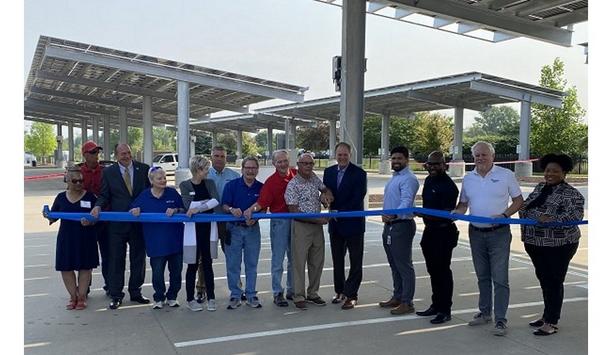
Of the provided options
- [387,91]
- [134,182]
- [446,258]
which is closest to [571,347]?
[446,258]

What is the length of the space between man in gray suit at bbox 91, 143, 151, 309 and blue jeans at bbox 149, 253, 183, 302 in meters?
0.37

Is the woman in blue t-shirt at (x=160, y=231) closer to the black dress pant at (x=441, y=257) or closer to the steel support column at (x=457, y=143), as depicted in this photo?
the black dress pant at (x=441, y=257)

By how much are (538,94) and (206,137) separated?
7161cm

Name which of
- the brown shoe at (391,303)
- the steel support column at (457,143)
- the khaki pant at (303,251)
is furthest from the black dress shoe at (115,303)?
the steel support column at (457,143)

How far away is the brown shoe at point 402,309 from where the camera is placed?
19.9 ft

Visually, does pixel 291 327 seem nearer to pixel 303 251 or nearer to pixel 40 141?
pixel 303 251

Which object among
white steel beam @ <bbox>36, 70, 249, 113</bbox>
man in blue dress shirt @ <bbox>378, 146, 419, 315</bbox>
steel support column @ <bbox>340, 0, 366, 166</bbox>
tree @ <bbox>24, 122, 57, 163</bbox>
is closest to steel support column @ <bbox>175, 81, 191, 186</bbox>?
white steel beam @ <bbox>36, 70, 249, 113</bbox>

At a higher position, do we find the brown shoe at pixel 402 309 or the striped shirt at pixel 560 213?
the striped shirt at pixel 560 213

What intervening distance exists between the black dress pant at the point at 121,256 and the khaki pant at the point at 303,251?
1874mm

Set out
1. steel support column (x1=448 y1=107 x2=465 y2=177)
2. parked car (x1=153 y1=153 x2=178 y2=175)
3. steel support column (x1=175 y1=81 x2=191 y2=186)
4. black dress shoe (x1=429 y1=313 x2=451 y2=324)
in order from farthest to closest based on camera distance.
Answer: parked car (x1=153 y1=153 x2=178 y2=175)
steel support column (x1=448 y1=107 x2=465 y2=177)
steel support column (x1=175 y1=81 x2=191 y2=186)
black dress shoe (x1=429 y1=313 x2=451 y2=324)

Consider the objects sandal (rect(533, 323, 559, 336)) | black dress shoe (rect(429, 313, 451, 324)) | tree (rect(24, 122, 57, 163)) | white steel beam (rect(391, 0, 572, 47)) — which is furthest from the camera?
tree (rect(24, 122, 57, 163))

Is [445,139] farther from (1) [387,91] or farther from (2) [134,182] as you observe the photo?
(2) [134,182]

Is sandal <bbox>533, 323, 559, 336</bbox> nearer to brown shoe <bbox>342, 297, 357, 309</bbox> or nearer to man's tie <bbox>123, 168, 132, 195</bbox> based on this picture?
brown shoe <bbox>342, 297, 357, 309</bbox>

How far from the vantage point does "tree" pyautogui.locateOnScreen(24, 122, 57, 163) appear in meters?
85.2
